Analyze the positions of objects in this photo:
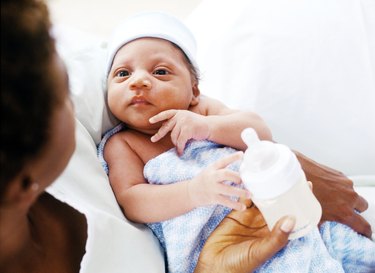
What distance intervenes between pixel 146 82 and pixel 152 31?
0.52 ft

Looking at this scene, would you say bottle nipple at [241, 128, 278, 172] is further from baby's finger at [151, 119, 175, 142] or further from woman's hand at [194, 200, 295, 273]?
baby's finger at [151, 119, 175, 142]

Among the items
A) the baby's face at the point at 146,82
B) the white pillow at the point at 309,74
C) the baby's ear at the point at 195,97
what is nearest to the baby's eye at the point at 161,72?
the baby's face at the point at 146,82

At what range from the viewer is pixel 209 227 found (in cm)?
87

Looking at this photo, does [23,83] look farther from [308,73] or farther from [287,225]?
[308,73]

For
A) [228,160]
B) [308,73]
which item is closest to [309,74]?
[308,73]

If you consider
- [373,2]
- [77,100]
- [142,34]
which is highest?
[373,2]

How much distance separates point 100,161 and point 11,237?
1.05 feet

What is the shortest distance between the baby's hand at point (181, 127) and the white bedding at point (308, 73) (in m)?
0.29

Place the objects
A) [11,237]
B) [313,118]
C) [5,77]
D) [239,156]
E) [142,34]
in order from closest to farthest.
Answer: [5,77], [11,237], [239,156], [142,34], [313,118]

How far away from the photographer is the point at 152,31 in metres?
1.02

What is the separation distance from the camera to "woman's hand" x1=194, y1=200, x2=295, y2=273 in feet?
2.36

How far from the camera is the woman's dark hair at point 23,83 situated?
15.3 inches

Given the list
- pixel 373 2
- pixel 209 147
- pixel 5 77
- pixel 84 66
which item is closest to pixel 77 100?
pixel 84 66

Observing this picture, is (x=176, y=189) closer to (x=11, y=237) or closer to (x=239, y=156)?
(x=239, y=156)
